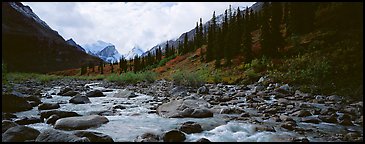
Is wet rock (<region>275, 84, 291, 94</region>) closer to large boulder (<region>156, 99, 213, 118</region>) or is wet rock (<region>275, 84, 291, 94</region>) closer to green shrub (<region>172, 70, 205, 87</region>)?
large boulder (<region>156, 99, 213, 118</region>)

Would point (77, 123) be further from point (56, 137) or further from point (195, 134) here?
point (195, 134)

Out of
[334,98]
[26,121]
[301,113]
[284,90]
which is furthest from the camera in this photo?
[284,90]

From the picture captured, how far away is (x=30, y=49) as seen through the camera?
127m

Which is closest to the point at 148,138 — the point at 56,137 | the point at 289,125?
the point at 56,137

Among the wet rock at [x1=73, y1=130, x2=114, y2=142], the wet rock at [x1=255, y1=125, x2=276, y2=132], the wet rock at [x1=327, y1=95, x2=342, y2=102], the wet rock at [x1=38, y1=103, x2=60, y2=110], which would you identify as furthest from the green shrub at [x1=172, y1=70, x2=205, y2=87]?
the wet rock at [x1=73, y1=130, x2=114, y2=142]

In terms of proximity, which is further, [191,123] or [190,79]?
[190,79]

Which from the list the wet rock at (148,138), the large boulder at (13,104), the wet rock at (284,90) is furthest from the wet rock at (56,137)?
the wet rock at (284,90)

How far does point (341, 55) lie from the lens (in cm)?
2039

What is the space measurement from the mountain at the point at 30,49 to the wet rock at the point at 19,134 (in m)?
115

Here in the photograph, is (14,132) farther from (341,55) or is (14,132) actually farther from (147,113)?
(341,55)

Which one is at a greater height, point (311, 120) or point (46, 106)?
point (46, 106)

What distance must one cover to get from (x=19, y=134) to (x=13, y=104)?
5787 mm

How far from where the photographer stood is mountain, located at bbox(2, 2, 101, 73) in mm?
119438

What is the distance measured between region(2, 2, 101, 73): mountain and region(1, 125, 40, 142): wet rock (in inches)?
4535
